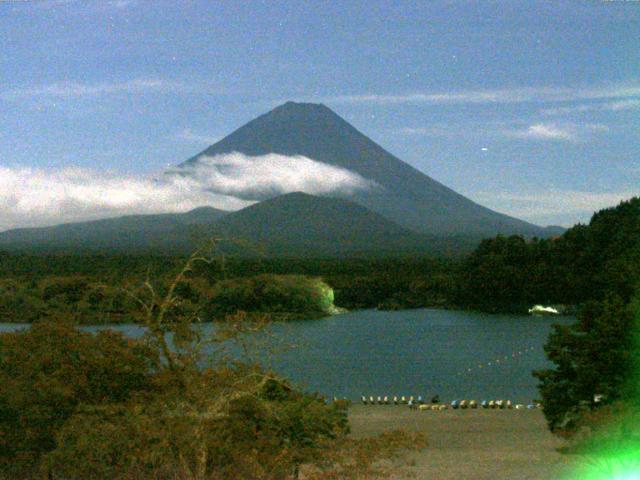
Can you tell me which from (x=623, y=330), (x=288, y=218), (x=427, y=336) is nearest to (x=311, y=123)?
(x=288, y=218)

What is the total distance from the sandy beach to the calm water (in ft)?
7.54

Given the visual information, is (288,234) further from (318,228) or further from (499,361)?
(499,361)

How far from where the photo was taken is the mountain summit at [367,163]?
13250 cm

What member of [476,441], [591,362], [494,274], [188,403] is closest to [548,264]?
[494,274]

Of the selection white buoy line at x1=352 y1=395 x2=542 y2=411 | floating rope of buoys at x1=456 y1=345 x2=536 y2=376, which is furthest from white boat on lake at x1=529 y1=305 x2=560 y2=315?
white buoy line at x1=352 y1=395 x2=542 y2=411

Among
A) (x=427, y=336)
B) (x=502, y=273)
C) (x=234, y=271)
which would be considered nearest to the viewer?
(x=427, y=336)

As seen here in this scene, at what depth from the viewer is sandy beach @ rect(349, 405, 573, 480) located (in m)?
10.7

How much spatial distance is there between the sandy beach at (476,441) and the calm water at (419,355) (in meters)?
2.30

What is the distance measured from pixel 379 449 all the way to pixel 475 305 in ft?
150

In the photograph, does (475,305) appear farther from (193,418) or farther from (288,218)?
(288,218)

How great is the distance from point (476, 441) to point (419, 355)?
20.7 m

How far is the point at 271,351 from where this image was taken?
9445 millimetres

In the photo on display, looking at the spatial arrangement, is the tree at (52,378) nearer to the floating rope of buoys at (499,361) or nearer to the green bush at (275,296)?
the floating rope of buoys at (499,361)

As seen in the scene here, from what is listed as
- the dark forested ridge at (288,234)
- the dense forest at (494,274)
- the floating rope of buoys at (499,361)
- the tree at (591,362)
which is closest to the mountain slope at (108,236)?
the dark forested ridge at (288,234)
